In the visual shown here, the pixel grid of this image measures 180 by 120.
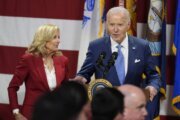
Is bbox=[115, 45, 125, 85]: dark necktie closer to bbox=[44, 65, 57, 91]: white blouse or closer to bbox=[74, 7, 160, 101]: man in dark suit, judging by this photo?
bbox=[74, 7, 160, 101]: man in dark suit

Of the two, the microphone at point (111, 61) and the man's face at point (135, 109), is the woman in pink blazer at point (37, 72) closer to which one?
the microphone at point (111, 61)

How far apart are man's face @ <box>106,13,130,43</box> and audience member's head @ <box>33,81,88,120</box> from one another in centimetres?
134

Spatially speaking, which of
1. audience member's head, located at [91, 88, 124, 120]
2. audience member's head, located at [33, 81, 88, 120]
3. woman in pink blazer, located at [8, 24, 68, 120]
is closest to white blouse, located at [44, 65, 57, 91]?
woman in pink blazer, located at [8, 24, 68, 120]

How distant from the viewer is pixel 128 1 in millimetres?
3447

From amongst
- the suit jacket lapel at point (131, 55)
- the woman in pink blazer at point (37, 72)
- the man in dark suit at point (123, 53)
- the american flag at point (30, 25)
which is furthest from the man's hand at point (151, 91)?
the american flag at point (30, 25)

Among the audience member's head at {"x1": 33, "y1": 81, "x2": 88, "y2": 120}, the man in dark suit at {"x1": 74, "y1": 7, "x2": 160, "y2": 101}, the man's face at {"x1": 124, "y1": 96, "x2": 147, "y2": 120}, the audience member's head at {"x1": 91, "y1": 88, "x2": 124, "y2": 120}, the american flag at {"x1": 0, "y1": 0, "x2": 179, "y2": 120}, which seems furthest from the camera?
the american flag at {"x1": 0, "y1": 0, "x2": 179, "y2": 120}

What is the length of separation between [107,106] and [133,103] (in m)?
0.46

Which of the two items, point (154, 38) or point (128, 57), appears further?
point (154, 38)

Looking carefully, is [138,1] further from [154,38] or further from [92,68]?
[92,68]

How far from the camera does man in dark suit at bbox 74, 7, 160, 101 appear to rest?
264cm

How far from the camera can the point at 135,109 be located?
1947 millimetres

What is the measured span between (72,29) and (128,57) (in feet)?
4.52

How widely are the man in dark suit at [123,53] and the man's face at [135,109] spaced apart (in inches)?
24.1

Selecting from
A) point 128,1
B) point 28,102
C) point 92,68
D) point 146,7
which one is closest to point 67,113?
point 92,68
